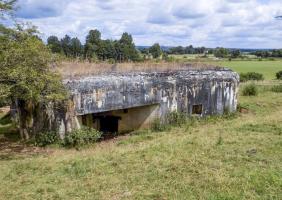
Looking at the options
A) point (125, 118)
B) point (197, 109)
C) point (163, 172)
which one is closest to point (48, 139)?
point (125, 118)

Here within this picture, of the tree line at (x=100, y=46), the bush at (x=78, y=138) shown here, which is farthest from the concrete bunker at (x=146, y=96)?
the tree line at (x=100, y=46)

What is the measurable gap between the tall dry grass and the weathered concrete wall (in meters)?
0.56

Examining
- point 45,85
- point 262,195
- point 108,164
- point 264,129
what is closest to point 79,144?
point 45,85

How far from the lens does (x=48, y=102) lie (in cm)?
1316

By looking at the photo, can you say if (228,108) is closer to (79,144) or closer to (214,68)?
(214,68)

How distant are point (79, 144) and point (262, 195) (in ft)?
26.2

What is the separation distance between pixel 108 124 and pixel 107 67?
2801 mm

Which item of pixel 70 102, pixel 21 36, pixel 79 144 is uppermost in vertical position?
pixel 21 36

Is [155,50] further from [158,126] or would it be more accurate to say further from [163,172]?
[163,172]

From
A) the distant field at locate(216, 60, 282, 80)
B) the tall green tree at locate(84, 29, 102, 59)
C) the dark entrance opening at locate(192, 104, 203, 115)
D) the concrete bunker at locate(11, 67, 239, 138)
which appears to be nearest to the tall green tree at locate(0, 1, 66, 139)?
the concrete bunker at locate(11, 67, 239, 138)

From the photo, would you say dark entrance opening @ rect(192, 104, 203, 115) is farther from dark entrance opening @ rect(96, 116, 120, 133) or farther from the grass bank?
the grass bank

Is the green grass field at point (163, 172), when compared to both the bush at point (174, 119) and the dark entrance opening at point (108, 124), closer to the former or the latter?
the bush at point (174, 119)

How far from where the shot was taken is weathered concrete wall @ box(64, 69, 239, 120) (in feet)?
45.7

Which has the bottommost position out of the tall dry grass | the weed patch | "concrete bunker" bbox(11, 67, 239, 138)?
the weed patch
